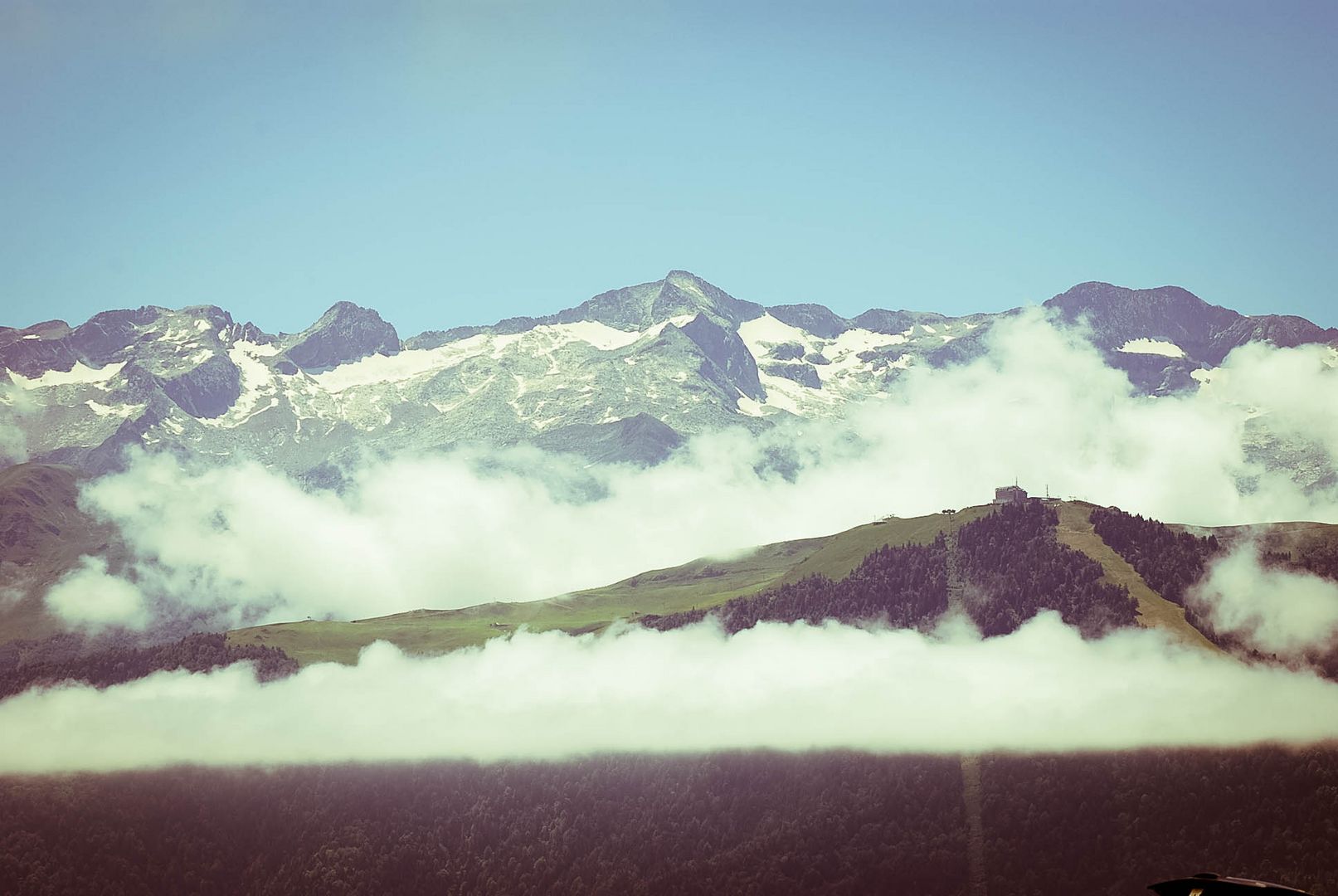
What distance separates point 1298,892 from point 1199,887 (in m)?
2.49

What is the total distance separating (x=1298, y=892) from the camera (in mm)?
38906

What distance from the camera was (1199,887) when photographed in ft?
129
